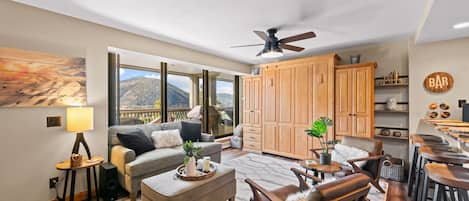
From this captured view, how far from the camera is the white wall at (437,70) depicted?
11.2 ft

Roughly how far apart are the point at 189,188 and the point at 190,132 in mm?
2169

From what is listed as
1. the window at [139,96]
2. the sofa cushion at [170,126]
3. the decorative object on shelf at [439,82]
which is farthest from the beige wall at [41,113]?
the decorative object on shelf at [439,82]

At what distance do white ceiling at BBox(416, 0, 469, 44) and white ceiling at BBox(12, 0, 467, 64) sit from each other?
0.03 meters

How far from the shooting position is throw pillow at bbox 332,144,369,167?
120 inches

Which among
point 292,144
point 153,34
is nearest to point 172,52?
point 153,34

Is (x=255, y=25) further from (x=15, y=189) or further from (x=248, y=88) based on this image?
(x=15, y=189)

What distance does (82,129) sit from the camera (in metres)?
2.71

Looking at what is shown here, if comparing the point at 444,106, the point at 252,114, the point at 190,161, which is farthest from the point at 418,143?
the point at 252,114

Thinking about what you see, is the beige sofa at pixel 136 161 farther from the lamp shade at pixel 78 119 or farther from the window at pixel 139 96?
the window at pixel 139 96

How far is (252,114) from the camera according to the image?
222 inches

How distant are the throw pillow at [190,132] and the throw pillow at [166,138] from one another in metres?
0.26

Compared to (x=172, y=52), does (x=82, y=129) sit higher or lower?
lower

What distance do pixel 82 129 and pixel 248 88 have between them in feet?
12.5

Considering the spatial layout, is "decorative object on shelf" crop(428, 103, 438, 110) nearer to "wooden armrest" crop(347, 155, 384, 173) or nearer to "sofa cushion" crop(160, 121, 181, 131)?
"wooden armrest" crop(347, 155, 384, 173)
